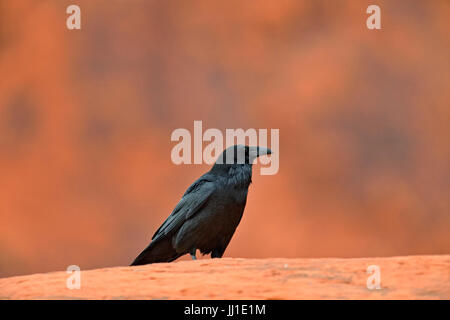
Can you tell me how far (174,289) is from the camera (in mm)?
2332

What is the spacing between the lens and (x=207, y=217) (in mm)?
3938

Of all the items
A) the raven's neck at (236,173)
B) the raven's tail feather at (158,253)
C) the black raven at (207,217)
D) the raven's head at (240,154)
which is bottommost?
the raven's tail feather at (158,253)

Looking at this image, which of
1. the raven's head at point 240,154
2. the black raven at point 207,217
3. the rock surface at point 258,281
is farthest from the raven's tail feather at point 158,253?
the rock surface at point 258,281

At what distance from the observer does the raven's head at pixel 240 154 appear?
416cm

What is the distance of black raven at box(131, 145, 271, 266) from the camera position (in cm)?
395

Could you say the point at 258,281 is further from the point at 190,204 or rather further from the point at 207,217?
the point at 190,204

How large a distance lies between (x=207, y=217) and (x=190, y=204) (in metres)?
0.16

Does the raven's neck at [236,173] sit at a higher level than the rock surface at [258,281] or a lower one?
higher

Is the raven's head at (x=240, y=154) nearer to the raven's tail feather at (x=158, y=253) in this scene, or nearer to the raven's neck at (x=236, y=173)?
the raven's neck at (x=236, y=173)

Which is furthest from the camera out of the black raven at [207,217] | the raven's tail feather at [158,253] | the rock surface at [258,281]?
the raven's tail feather at [158,253]
